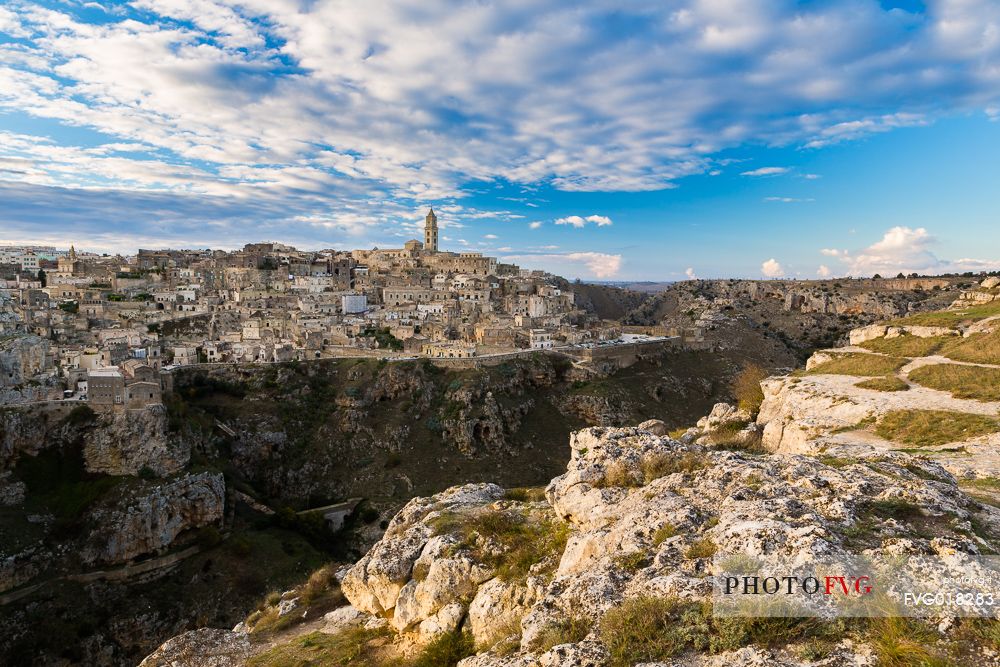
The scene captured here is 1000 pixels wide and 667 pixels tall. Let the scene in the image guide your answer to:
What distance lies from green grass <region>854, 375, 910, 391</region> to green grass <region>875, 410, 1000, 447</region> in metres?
2.88

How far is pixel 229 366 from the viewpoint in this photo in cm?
4466

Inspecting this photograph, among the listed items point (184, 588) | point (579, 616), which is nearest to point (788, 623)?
point (579, 616)

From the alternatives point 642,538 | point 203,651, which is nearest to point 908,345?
point 642,538

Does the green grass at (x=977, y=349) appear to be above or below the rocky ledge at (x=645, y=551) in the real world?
above

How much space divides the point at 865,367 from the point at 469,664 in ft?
71.7

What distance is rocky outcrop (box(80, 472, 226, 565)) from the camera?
2920 centimetres

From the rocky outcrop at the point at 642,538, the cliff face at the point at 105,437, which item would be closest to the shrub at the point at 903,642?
the rocky outcrop at the point at 642,538

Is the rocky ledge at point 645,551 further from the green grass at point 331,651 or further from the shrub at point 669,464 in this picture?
the green grass at point 331,651

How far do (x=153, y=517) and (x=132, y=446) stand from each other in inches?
204

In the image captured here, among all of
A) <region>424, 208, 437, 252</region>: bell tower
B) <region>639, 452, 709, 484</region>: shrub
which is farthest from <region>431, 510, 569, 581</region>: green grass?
<region>424, 208, 437, 252</region>: bell tower

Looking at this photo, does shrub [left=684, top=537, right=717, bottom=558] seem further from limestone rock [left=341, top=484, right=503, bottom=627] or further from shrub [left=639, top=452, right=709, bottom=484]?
limestone rock [left=341, top=484, right=503, bottom=627]

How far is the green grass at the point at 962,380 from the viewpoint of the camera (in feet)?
52.2

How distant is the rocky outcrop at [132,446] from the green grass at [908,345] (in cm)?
4023

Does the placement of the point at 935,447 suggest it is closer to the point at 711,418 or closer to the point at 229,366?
the point at 711,418
